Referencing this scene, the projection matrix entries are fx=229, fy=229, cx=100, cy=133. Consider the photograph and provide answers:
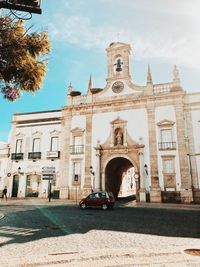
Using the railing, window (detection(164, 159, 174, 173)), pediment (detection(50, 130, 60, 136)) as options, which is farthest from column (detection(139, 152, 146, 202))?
pediment (detection(50, 130, 60, 136))

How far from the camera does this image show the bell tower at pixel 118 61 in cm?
2673

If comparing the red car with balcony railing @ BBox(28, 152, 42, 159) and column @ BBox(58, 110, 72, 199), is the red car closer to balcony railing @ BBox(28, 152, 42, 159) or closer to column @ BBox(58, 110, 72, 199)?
column @ BBox(58, 110, 72, 199)

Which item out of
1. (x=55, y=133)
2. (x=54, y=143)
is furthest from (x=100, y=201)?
(x=55, y=133)

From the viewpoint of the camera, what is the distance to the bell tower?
1053 inches

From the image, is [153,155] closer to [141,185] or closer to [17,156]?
[141,185]

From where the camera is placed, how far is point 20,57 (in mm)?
4980

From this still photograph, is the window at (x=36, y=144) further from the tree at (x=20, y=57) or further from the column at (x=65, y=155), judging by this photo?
the tree at (x=20, y=57)

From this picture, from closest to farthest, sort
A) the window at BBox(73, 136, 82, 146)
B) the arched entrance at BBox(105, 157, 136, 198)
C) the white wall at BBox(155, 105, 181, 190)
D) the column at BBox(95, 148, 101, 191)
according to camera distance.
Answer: the white wall at BBox(155, 105, 181, 190), the column at BBox(95, 148, 101, 191), the arched entrance at BBox(105, 157, 136, 198), the window at BBox(73, 136, 82, 146)

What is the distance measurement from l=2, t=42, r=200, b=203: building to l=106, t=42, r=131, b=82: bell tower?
12 cm

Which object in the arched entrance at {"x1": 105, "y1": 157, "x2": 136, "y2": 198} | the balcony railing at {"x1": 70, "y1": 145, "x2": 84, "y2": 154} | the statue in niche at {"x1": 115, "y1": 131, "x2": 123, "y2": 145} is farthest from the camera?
the balcony railing at {"x1": 70, "y1": 145, "x2": 84, "y2": 154}

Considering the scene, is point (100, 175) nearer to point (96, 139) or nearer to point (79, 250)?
point (96, 139)

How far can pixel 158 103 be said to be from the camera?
23.9 meters

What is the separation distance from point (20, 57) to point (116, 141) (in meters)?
20.7

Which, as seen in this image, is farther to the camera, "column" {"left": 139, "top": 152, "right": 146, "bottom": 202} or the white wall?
"column" {"left": 139, "top": 152, "right": 146, "bottom": 202}
